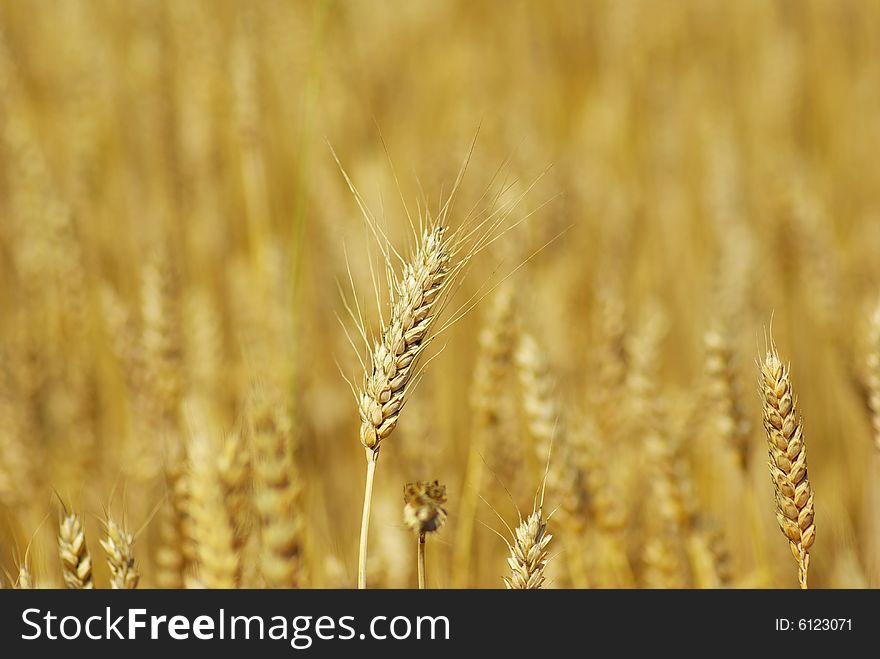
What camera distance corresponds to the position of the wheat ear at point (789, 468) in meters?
0.95

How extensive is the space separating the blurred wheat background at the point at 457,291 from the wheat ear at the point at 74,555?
2 centimetres

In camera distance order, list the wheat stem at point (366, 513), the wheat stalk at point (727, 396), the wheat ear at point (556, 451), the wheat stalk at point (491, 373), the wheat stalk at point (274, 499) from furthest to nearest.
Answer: the wheat stalk at point (491, 373)
the wheat ear at point (556, 451)
the wheat stalk at point (727, 396)
the wheat stalk at point (274, 499)
the wheat stem at point (366, 513)

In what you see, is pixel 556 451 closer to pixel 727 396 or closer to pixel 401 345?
pixel 727 396

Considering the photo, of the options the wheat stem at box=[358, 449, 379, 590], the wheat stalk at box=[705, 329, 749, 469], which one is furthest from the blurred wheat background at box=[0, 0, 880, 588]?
the wheat stem at box=[358, 449, 379, 590]

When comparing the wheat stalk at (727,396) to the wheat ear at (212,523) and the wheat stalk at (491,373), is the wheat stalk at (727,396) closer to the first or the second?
the wheat stalk at (491,373)

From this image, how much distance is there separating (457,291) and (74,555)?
3.08 ft

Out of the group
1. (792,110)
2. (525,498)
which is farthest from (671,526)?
(792,110)

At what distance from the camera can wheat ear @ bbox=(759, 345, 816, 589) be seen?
37.4 inches

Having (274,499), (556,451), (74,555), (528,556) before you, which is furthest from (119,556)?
(556,451)

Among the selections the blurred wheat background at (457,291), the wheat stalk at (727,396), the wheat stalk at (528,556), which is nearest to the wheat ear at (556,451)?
the blurred wheat background at (457,291)

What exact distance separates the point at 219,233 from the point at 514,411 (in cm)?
140

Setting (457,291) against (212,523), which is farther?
(457,291)

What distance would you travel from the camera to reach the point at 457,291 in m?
1.68
